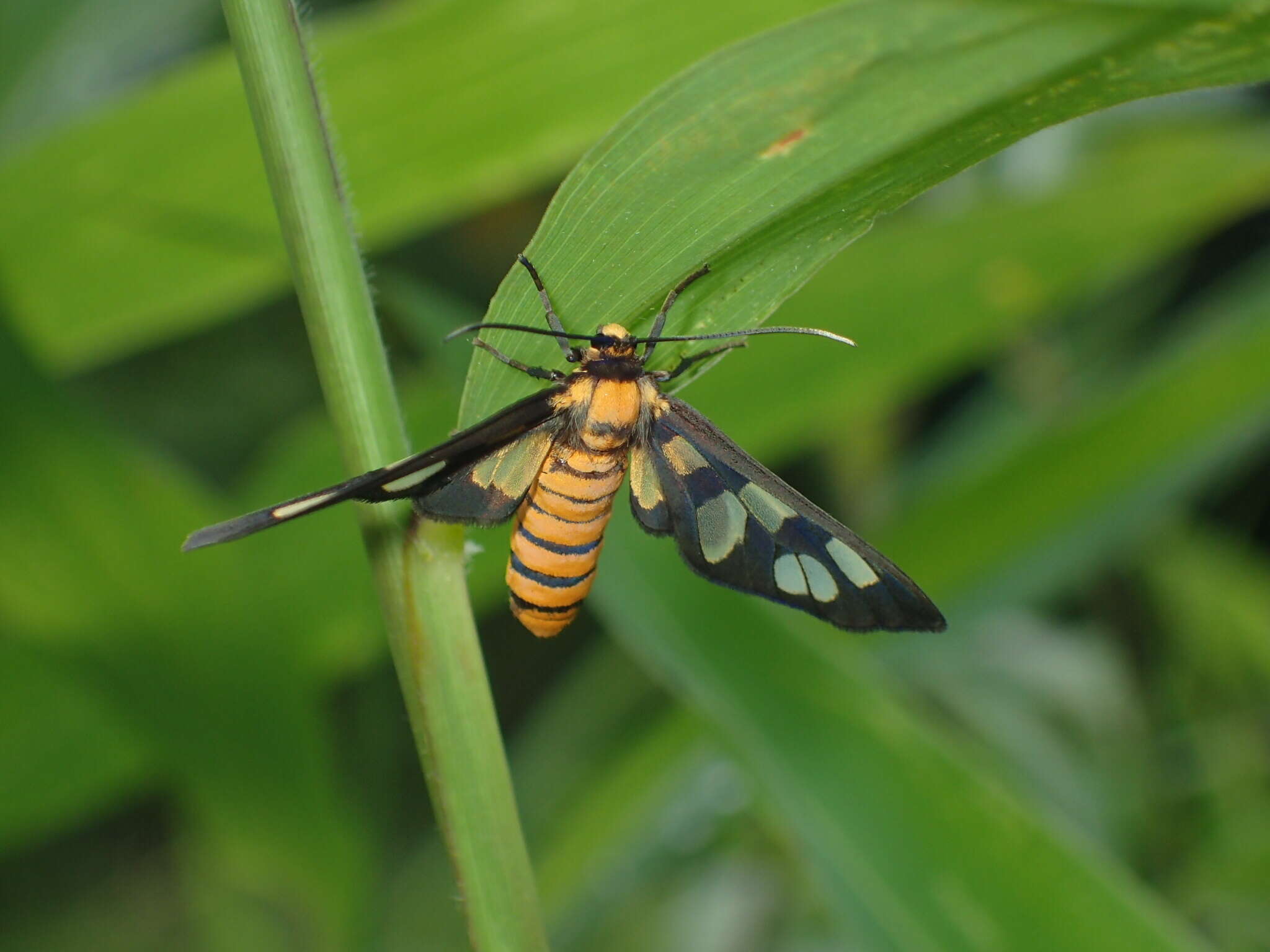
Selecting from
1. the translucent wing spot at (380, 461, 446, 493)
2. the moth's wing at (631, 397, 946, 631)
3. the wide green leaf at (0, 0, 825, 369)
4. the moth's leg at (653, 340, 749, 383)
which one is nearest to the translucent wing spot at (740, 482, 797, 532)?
the moth's wing at (631, 397, 946, 631)

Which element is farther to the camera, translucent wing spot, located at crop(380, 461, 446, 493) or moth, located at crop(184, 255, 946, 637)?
moth, located at crop(184, 255, 946, 637)

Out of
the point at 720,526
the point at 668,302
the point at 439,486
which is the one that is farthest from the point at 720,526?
the point at 439,486

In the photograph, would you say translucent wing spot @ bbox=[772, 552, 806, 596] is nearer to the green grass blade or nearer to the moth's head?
the moth's head

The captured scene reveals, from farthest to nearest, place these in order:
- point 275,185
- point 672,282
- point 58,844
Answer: point 58,844 < point 672,282 < point 275,185

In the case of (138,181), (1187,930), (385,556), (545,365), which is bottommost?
(1187,930)

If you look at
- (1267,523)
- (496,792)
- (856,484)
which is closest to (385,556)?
(496,792)

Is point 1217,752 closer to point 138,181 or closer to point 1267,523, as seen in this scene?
point 1267,523

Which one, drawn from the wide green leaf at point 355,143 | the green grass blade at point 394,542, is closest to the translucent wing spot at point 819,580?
the green grass blade at point 394,542
